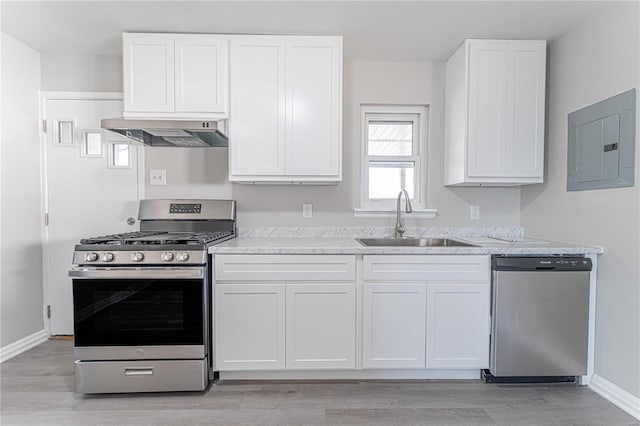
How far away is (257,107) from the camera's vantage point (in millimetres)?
2402

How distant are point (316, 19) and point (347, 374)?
234 centimetres

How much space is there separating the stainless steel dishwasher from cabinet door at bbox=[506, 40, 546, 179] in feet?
2.45

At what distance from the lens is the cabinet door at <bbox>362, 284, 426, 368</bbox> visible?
2.14 meters

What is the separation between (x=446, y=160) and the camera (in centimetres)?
281

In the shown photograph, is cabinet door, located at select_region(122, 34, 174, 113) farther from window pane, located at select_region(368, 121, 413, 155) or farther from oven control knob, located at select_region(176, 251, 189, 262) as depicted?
window pane, located at select_region(368, 121, 413, 155)

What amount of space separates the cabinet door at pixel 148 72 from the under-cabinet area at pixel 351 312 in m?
1.24

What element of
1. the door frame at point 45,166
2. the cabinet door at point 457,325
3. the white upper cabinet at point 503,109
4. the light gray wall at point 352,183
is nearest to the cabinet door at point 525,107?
the white upper cabinet at point 503,109

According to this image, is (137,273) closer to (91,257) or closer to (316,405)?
(91,257)

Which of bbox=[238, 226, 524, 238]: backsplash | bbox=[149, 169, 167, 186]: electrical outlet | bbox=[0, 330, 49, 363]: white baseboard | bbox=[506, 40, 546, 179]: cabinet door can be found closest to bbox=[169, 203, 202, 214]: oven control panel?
bbox=[149, 169, 167, 186]: electrical outlet

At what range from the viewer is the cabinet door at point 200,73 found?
2.37 meters

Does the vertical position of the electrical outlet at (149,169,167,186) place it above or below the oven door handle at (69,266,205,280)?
above

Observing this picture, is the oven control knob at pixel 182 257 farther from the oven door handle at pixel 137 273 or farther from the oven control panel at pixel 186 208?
the oven control panel at pixel 186 208

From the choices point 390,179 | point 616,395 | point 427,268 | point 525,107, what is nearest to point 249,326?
point 427,268

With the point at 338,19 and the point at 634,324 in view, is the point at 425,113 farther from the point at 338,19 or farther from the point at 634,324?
the point at 634,324
